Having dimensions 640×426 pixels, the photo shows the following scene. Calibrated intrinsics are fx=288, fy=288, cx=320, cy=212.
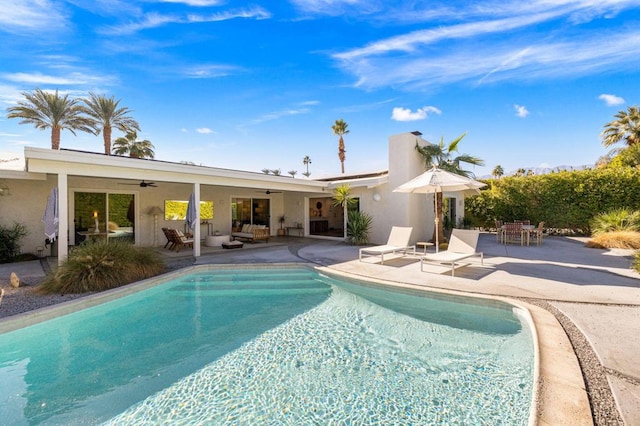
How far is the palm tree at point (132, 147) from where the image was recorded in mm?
29406

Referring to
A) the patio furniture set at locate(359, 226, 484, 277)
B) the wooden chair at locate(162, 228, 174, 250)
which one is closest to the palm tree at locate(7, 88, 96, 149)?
the wooden chair at locate(162, 228, 174, 250)

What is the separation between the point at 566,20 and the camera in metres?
9.95

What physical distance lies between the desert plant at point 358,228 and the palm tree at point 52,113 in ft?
68.6

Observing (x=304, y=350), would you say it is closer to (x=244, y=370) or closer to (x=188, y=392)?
(x=244, y=370)

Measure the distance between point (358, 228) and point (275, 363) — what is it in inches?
426

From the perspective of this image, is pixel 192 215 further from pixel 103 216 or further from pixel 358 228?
pixel 358 228

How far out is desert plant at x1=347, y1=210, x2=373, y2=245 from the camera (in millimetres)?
14789

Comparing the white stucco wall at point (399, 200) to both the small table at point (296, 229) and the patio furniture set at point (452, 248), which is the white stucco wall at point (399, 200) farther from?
the small table at point (296, 229)

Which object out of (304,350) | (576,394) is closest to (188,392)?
(304,350)

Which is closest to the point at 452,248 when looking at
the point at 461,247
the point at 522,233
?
the point at 461,247

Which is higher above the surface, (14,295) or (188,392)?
(14,295)

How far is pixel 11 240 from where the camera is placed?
10.7 meters

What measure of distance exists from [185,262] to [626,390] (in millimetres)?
10868

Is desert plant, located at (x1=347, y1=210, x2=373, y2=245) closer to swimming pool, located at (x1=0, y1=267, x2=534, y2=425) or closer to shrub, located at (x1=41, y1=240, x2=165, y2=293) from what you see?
swimming pool, located at (x1=0, y1=267, x2=534, y2=425)
